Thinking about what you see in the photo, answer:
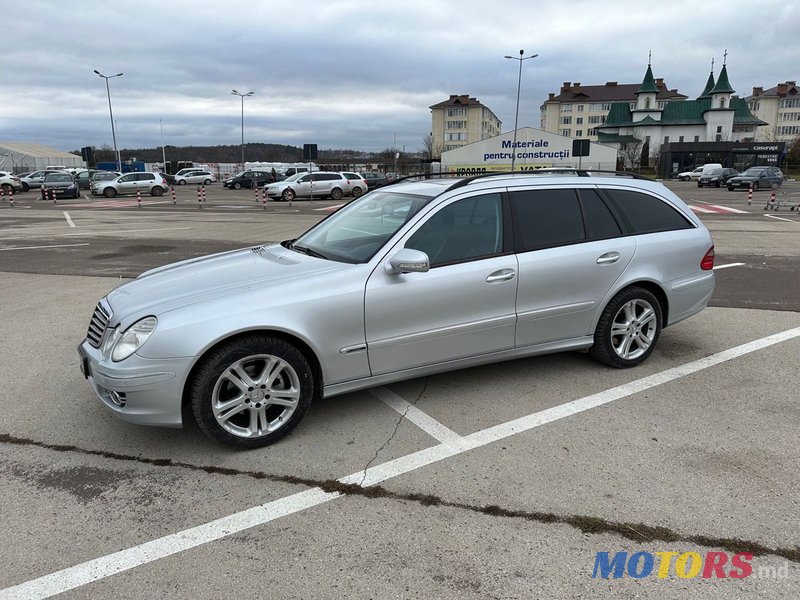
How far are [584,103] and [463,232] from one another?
4977 inches

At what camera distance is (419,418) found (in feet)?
13.1

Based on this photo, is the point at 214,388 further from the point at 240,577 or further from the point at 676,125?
the point at 676,125

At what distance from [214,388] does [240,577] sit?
3.83ft

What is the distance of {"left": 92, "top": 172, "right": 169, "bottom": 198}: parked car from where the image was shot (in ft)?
116

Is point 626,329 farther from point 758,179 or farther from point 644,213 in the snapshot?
point 758,179

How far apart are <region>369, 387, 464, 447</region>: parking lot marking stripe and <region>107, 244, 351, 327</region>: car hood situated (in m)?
1.11

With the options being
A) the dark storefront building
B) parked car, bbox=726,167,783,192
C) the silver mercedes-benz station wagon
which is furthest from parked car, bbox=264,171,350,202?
the dark storefront building

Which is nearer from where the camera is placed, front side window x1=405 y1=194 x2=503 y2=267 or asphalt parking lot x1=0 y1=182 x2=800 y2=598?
asphalt parking lot x1=0 y1=182 x2=800 y2=598

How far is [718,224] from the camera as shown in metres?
17.1

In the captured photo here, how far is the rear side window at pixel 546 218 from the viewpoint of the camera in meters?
4.34

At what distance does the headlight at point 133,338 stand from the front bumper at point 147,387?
0.05 m

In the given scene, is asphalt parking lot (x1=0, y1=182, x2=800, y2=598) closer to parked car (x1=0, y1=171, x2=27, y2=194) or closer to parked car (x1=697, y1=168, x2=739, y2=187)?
parked car (x1=0, y1=171, x2=27, y2=194)

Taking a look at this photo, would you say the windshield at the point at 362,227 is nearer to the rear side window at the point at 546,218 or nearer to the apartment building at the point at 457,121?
the rear side window at the point at 546,218

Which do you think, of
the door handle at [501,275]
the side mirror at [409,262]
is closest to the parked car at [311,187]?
the door handle at [501,275]
